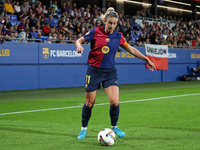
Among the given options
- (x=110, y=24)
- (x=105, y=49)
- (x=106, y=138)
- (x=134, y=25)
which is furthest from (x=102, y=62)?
(x=134, y=25)

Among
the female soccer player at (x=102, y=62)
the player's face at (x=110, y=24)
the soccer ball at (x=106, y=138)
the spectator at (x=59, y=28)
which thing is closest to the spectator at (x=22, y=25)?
the spectator at (x=59, y=28)

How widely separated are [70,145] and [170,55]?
2279 cm

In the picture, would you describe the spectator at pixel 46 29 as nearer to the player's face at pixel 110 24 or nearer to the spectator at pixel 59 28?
the spectator at pixel 59 28

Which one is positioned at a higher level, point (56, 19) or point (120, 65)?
point (56, 19)

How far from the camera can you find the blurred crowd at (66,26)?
19.4 metres

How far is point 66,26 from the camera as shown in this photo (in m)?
22.2

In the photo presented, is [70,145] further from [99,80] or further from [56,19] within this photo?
[56,19]

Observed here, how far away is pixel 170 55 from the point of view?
27.7 meters

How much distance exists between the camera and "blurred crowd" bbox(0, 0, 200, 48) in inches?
765

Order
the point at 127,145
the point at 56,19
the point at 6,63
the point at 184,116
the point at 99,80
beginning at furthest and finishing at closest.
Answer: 1. the point at 56,19
2. the point at 6,63
3. the point at 184,116
4. the point at 99,80
5. the point at 127,145

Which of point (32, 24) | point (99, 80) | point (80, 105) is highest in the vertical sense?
point (32, 24)

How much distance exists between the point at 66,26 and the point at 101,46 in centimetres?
1635

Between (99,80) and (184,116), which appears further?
(184,116)

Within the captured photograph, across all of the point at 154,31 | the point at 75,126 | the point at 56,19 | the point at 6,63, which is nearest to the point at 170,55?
the point at 154,31
